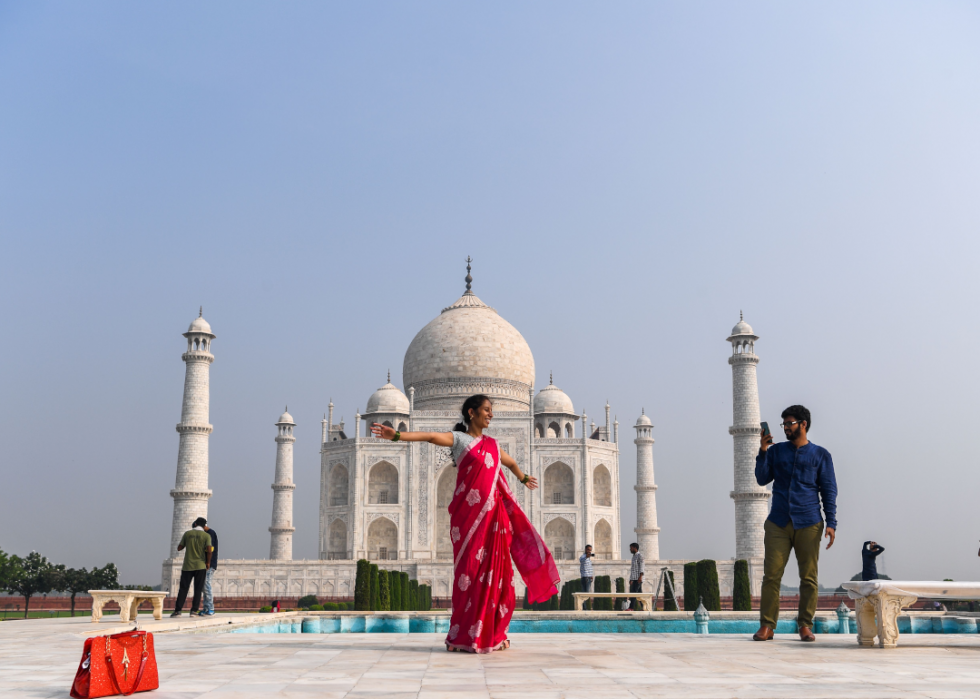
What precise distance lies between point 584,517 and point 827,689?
90.9ft

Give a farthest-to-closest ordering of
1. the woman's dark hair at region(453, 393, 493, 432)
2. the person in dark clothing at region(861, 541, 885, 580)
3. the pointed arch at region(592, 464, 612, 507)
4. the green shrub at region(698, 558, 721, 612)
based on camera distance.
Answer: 1. the pointed arch at region(592, 464, 612, 507)
2. the green shrub at region(698, 558, 721, 612)
3. the person in dark clothing at region(861, 541, 885, 580)
4. the woman's dark hair at region(453, 393, 493, 432)

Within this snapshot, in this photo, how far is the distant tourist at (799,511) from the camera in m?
6.31

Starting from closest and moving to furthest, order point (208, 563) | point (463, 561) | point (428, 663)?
Result: point (428, 663) < point (463, 561) < point (208, 563)

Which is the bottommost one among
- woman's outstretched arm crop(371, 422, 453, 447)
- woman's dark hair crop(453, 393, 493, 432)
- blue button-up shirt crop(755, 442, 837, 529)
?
blue button-up shirt crop(755, 442, 837, 529)

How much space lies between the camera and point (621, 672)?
4363 millimetres

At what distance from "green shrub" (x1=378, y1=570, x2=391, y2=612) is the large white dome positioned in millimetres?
14915

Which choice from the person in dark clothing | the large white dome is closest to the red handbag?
the person in dark clothing

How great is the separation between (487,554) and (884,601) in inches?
103

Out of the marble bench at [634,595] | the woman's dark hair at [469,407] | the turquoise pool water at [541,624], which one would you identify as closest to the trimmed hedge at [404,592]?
the marble bench at [634,595]

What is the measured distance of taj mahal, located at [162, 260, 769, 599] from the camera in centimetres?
2800

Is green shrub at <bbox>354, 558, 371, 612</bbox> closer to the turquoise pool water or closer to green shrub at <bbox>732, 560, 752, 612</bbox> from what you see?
the turquoise pool water

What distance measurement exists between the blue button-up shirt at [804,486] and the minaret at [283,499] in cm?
2843

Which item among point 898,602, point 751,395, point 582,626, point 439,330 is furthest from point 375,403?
point 898,602

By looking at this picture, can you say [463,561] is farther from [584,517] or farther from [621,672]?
[584,517]
